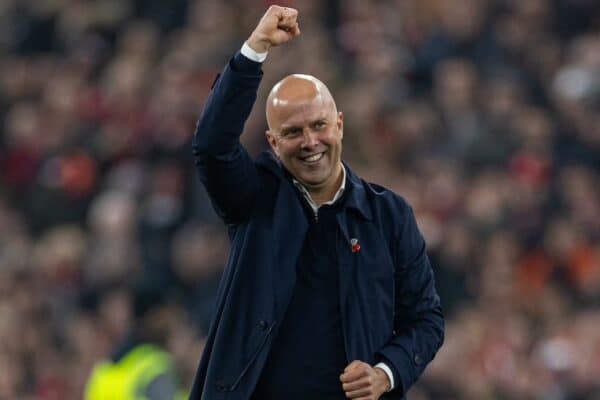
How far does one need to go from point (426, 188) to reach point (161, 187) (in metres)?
1.90

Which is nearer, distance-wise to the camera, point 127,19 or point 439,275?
point 439,275

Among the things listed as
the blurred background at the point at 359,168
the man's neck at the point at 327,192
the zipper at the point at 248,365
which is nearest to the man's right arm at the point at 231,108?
the man's neck at the point at 327,192

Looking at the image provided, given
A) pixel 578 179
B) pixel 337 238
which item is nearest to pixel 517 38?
pixel 578 179

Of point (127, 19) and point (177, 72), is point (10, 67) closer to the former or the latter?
point (127, 19)

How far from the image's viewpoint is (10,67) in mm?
13406

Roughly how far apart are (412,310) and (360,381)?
1.17ft

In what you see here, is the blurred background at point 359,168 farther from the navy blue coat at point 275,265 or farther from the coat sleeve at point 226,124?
the coat sleeve at point 226,124

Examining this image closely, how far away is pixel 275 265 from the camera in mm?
4387

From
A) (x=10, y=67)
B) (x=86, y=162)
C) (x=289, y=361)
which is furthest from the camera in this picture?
(x=10, y=67)

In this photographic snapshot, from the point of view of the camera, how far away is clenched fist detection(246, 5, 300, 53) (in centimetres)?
423

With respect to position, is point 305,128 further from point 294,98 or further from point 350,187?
point 350,187

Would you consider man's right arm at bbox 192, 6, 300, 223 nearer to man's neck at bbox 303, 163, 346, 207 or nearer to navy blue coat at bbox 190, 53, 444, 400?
navy blue coat at bbox 190, 53, 444, 400

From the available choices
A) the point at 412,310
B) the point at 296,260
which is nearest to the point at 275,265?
the point at 296,260

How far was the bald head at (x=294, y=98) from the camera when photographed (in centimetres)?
438
